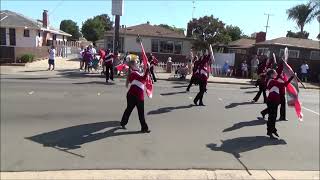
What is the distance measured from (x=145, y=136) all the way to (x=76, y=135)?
1457 millimetres

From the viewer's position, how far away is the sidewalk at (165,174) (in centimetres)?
713

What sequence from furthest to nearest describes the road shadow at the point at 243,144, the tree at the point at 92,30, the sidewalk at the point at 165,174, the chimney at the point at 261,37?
the tree at the point at 92,30, the chimney at the point at 261,37, the road shadow at the point at 243,144, the sidewalk at the point at 165,174

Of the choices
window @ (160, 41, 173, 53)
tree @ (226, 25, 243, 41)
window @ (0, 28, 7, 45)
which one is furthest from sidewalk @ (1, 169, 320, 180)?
tree @ (226, 25, 243, 41)

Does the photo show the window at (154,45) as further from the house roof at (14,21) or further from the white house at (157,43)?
the house roof at (14,21)

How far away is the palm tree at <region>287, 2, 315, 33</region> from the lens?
47.9m

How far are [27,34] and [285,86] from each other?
3019 cm

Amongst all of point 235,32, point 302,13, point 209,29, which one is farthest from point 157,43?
point 235,32

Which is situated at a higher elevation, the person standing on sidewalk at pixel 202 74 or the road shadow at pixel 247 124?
the person standing on sidewalk at pixel 202 74

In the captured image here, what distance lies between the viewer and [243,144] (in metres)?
9.99

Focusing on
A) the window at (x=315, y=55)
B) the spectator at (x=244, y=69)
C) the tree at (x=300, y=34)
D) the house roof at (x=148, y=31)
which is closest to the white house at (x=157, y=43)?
the house roof at (x=148, y=31)

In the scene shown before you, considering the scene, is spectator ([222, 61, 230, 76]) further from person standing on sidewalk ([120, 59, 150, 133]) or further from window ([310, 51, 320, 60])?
person standing on sidewalk ([120, 59, 150, 133])

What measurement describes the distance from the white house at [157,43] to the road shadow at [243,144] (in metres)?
30.7

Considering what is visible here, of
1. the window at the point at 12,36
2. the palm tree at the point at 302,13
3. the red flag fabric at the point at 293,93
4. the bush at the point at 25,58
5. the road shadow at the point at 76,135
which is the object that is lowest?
the road shadow at the point at 76,135

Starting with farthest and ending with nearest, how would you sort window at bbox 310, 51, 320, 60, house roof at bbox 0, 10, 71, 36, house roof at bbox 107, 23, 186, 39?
1. house roof at bbox 107, 23, 186, 39
2. window at bbox 310, 51, 320, 60
3. house roof at bbox 0, 10, 71, 36
